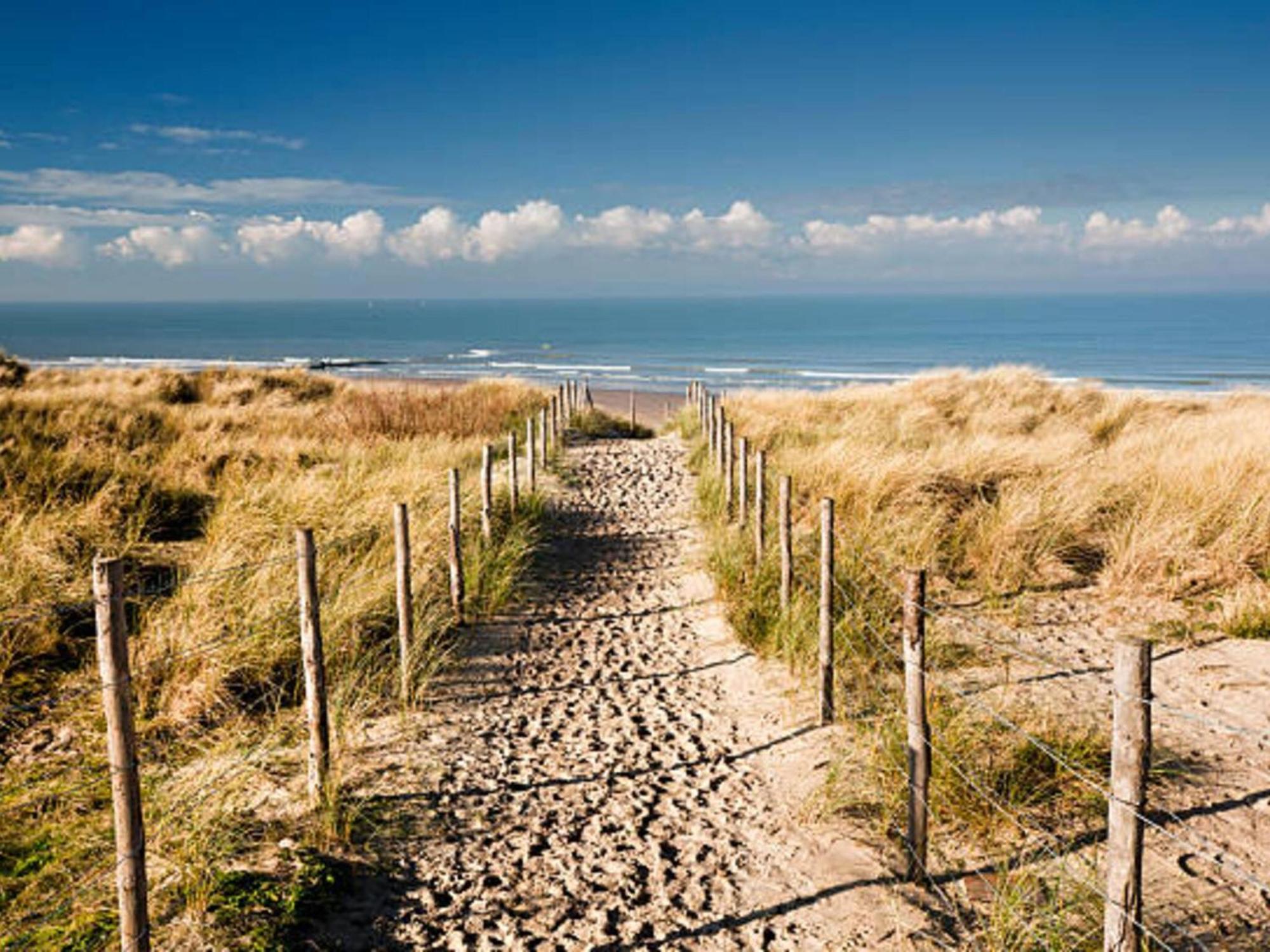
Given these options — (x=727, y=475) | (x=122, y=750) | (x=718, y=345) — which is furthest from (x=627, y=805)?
(x=718, y=345)

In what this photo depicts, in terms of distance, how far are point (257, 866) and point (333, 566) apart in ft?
14.2

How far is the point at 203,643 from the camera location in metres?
6.73

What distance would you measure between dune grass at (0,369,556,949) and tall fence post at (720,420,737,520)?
2.60m

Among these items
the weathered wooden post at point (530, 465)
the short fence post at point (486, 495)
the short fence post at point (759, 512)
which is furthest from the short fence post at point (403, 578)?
the weathered wooden post at point (530, 465)

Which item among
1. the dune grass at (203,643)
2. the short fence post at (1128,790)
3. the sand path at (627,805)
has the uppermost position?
the short fence post at (1128,790)

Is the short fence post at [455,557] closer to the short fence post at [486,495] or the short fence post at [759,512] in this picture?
the short fence post at [486,495]

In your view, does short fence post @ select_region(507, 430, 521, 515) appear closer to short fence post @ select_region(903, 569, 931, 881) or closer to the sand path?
the sand path

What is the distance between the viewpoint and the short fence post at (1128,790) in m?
2.82

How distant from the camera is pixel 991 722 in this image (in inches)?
215

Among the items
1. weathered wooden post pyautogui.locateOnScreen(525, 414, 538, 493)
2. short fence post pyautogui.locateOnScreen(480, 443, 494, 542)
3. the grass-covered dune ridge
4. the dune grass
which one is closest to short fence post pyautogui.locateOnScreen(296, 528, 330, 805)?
the dune grass

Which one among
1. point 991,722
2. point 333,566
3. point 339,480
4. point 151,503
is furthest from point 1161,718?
point 151,503

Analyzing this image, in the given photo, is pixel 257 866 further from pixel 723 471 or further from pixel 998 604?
pixel 723 471

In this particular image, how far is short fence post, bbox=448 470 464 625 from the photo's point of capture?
27.8 feet

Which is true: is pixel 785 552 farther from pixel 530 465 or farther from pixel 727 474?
pixel 530 465
